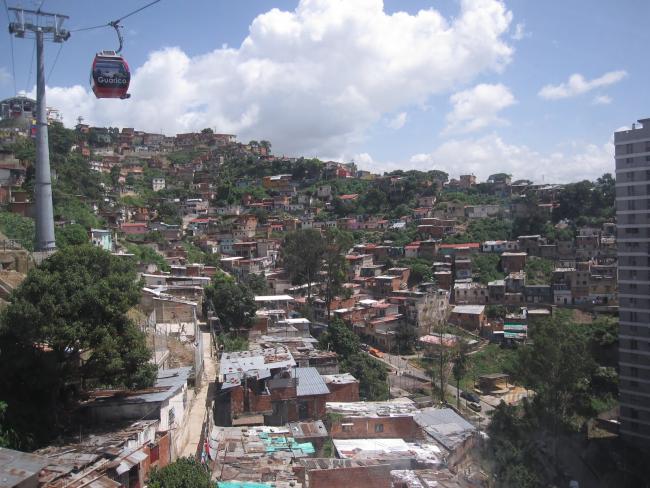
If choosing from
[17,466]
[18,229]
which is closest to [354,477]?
[17,466]

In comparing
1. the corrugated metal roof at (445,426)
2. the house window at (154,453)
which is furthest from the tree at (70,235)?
the corrugated metal roof at (445,426)

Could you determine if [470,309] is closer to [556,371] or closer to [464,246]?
[464,246]

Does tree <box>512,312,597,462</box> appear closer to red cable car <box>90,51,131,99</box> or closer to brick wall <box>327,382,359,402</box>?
brick wall <box>327,382,359,402</box>

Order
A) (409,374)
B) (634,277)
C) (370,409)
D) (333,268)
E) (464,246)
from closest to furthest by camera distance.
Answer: (370,409), (634,277), (409,374), (333,268), (464,246)

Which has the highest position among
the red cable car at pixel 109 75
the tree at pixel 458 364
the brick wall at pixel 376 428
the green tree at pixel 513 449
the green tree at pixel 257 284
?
the red cable car at pixel 109 75

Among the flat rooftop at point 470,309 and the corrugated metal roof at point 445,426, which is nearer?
the corrugated metal roof at point 445,426

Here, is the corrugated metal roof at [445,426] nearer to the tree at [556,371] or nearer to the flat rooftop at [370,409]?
the flat rooftop at [370,409]

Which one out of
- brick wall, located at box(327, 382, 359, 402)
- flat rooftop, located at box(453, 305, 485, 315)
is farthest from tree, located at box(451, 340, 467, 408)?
flat rooftop, located at box(453, 305, 485, 315)
